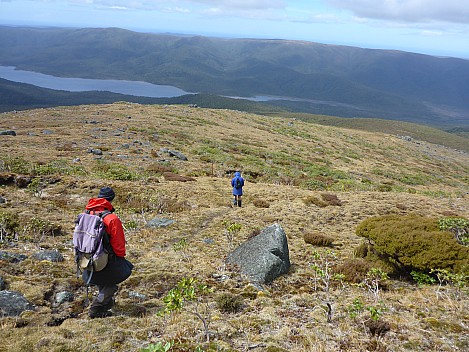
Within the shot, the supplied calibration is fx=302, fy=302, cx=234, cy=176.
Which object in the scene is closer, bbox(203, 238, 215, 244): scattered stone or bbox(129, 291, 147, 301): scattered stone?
bbox(129, 291, 147, 301): scattered stone

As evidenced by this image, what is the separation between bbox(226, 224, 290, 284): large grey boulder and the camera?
1006 centimetres

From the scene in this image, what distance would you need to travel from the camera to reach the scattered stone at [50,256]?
985 cm

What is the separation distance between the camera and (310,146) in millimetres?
60344

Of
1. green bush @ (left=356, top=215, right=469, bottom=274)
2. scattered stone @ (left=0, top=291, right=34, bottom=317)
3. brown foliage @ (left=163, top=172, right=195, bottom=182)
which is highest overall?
green bush @ (left=356, top=215, right=469, bottom=274)

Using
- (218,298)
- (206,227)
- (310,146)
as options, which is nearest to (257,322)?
(218,298)

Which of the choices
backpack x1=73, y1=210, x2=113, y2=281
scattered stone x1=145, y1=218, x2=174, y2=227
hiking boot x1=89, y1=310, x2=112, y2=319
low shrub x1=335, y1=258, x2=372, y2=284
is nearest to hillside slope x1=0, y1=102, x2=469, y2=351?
hiking boot x1=89, y1=310, x2=112, y2=319

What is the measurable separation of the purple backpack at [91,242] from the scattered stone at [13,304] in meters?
1.82

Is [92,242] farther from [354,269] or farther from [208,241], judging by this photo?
[354,269]

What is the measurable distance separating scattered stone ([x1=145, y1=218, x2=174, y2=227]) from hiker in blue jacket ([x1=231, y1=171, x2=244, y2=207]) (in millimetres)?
4933

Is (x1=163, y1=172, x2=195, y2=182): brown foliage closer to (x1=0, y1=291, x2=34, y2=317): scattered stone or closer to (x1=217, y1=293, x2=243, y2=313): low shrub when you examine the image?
(x1=217, y1=293, x2=243, y2=313): low shrub

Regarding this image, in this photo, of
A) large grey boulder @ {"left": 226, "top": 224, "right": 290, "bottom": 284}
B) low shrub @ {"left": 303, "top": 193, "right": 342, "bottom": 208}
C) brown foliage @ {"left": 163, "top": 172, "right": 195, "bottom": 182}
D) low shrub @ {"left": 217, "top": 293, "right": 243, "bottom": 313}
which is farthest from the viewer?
brown foliage @ {"left": 163, "top": 172, "right": 195, "bottom": 182}

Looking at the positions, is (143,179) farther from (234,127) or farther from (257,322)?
(234,127)

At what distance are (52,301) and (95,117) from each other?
48992mm

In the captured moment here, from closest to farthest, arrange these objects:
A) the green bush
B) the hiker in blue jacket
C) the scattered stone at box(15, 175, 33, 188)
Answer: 1. the green bush
2. the scattered stone at box(15, 175, 33, 188)
3. the hiker in blue jacket
